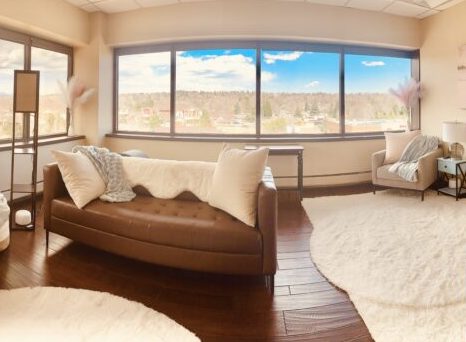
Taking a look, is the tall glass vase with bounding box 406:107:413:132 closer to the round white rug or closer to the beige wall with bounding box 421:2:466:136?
the beige wall with bounding box 421:2:466:136

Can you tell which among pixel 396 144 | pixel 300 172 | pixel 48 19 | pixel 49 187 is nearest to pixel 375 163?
pixel 396 144

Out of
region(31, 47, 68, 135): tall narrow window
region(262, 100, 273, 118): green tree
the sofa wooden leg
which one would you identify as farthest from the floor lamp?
region(31, 47, 68, 135): tall narrow window

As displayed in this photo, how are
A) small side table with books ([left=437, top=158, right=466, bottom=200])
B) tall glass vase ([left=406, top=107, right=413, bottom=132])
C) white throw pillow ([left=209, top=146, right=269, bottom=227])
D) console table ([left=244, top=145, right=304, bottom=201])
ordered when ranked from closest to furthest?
white throw pillow ([left=209, top=146, right=269, bottom=227]), small side table with books ([left=437, top=158, right=466, bottom=200]), console table ([left=244, top=145, right=304, bottom=201]), tall glass vase ([left=406, top=107, right=413, bottom=132])

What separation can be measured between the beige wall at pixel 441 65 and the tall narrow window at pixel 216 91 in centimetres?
289

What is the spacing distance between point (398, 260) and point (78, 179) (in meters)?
2.65

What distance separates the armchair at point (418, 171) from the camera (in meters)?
4.25

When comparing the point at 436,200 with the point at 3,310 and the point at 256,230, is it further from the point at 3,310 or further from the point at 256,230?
the point at 3,310

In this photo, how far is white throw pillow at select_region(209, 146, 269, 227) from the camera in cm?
227

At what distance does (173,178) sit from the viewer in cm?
290

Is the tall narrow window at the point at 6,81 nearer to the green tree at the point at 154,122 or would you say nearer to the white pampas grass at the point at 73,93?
the white pampas grass at the point at 73,93

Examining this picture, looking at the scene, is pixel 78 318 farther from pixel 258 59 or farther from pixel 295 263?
pixel 258 59

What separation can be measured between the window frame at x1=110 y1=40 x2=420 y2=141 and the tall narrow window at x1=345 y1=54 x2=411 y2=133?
0.08 meters

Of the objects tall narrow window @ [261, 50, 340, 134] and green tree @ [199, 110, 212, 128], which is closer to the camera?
tall narrow window @ [261, 50, 340, 134]

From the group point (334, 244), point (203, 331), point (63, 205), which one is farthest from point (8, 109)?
point (334, 244)
